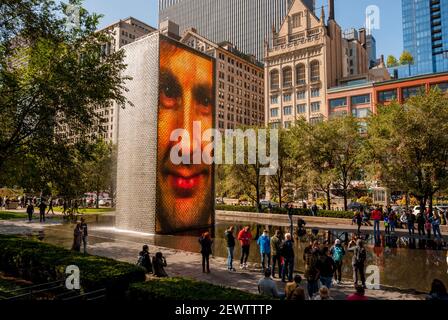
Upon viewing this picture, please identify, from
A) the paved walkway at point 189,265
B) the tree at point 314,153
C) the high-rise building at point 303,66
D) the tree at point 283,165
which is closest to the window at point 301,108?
the high-rise building at point 303,66

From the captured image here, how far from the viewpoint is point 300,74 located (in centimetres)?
8256

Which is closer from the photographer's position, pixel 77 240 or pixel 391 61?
pixel 77 240

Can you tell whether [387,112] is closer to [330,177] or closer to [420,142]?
[420,142]

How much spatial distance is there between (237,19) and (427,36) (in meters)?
84.0

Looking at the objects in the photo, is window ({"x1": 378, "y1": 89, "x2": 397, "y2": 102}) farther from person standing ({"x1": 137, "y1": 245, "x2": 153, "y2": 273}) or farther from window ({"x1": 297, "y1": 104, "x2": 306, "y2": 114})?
person standing ({"x1": 137, "y1": 245, "x2": 153, "y2": 273})

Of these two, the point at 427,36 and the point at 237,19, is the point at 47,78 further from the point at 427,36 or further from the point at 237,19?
the point at 237,19

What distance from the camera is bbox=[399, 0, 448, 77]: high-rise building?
11838cm

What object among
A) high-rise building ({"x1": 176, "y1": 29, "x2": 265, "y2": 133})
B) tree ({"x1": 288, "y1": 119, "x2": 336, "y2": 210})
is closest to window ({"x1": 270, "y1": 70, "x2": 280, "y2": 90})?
high-rise building ({"x1": 176, "y1": 29, "x2": 265, "y2": 133})

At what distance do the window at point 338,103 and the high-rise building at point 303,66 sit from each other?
1802 mm

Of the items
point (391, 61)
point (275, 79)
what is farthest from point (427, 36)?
point (275, 79)

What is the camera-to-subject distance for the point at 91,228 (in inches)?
1023

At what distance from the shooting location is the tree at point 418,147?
2484cm
